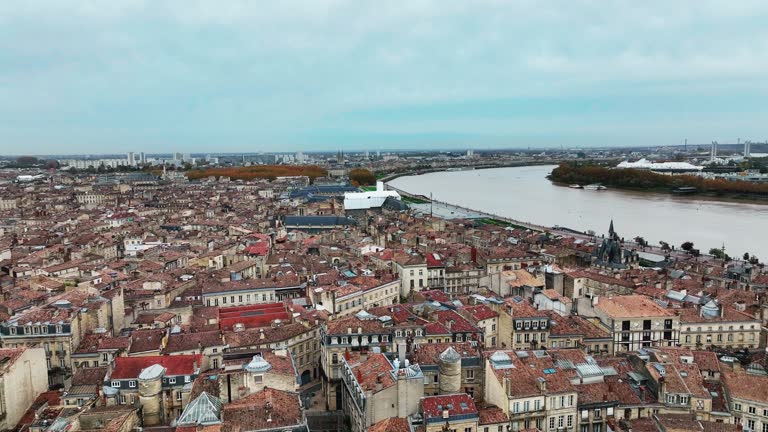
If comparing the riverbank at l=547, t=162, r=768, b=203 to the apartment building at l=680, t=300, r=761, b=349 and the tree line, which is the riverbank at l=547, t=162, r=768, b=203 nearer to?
the tree line

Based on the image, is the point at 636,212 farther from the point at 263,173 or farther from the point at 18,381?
the point at 263,173

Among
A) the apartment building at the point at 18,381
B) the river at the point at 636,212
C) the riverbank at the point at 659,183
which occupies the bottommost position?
the river at the point at 636,212

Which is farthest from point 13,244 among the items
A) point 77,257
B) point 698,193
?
point 698,193

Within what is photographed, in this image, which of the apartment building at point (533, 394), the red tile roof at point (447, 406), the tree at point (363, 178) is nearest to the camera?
the red tile roof at point (447, 406)

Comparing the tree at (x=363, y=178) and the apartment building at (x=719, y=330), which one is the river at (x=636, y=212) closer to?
the tree at (x=363, y=178)

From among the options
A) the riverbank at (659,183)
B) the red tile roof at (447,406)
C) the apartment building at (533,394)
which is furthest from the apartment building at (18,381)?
the riverbank at (659,183)

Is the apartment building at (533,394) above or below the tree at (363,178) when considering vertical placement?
above
